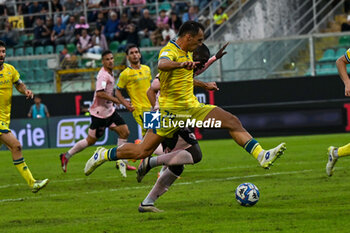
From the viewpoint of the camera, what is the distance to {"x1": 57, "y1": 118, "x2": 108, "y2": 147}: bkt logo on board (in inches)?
1038

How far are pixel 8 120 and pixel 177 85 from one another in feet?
15.4

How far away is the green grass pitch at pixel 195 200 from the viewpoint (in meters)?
8.45

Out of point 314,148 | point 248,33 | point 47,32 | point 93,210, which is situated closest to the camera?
point 93,210

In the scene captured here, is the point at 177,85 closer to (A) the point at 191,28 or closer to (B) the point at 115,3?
(A) the point at 191,28

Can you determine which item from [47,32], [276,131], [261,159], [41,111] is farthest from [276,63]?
[261,159]

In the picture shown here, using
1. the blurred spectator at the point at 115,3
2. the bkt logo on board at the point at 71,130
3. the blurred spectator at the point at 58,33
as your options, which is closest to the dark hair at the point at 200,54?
the bkt logo on board at the point at 71,130

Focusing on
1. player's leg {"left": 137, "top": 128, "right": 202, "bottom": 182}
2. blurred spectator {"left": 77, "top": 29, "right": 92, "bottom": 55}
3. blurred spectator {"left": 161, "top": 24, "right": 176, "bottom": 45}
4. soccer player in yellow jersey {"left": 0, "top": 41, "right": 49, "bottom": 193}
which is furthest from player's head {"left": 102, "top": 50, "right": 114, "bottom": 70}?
blurred spectator {"left": 77, "top": 29, "right": 92, "bottom": 55}

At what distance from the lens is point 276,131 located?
25.8 metres

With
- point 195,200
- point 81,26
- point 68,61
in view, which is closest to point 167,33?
point 68,61

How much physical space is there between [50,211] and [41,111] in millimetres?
17789

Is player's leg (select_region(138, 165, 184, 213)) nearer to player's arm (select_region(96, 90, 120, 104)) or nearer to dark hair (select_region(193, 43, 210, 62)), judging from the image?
dark hair (select_region(193, 43, 210, 62))

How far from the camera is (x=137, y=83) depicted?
635 inches

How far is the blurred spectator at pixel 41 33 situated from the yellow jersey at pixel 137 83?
17.4 m

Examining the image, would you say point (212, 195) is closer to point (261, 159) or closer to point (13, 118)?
A: point (261, 159)
